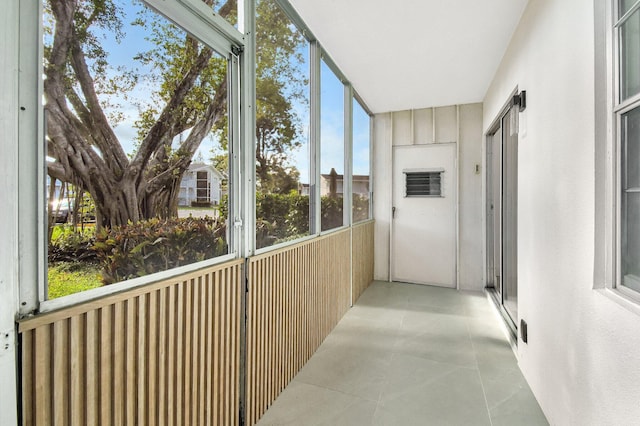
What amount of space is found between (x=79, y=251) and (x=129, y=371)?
0.46 metres

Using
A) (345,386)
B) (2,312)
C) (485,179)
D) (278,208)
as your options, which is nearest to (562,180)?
(278,208)

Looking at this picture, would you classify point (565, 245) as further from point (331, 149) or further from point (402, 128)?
point (402, 128)

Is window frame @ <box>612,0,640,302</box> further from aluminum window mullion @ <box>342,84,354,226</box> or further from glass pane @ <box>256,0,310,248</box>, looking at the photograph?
aluminum window mullion @ <box>342,84,354,226</box>

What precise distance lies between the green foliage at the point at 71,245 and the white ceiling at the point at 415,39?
211cm

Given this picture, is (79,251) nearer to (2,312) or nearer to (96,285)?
(96,285)

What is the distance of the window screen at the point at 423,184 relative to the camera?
15.4 ft

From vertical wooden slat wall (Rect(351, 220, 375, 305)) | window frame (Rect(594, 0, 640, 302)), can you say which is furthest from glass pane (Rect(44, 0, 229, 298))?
vertical wooden slat wall (Rect(351, 220, 375, 305))

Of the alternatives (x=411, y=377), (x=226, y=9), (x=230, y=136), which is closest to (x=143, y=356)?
(x=230, y=136)

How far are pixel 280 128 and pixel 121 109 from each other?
1179 millimetres

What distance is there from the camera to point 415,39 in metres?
2.67

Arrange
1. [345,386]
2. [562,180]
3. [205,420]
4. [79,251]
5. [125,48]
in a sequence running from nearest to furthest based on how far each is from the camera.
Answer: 1. [79,251]
2. [125,48]
3. [205,420]
4. [562,180]
5. [345,386]

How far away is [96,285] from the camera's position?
0.99 meters

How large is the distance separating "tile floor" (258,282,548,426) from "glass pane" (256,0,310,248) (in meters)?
1.06

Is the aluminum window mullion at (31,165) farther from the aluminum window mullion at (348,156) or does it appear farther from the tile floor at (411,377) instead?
the aluminum window mullion at (348,156)
